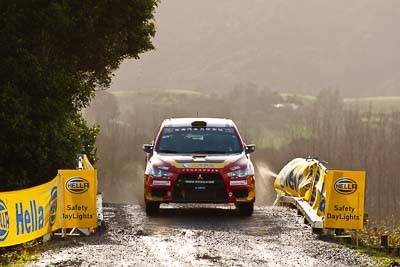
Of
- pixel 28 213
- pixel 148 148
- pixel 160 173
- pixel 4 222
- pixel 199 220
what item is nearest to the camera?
pixel 4 222

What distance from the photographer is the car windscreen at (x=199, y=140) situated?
17.3 m

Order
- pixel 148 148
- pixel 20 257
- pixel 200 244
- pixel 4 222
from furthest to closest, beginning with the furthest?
pixel 148 148
pixel 200 244
pixel 4 222
pixel 20 257

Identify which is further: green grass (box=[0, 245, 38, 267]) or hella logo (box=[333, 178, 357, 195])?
hella logo (box=[333, 178, 357, 195])

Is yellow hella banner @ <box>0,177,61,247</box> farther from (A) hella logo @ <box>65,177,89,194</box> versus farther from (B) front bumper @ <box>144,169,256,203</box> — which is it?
(B) front bumper @ <box>144,169,256,203</box>

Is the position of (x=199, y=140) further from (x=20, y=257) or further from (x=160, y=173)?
(x=20, y=257)

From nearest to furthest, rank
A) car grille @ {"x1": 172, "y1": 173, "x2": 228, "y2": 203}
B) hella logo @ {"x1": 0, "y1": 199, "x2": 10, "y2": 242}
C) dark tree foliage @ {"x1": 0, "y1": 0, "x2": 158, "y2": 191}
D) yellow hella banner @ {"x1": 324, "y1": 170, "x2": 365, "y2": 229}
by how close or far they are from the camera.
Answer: hella logo @ {"x1": 0, "y1": 199, "x2": 10, "y2": 242}, yellow hella banner @ {"x1": 324, "y1": 170, "x2": 365, "y2": 229}, car grille @ {"x1": 172, "y1": 173, "x2": 228, "y2": 203}, dark tree foliage @ {"x1": 0, "y1": 0, "x2": 158, "y2": 191}

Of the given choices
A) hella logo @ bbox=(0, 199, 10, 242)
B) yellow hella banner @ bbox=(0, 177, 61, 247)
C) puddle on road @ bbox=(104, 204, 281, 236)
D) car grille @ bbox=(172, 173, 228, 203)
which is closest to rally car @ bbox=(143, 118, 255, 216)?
car grille @ bbox=(172, 173, 228, 203)

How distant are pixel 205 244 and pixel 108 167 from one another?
469 feet

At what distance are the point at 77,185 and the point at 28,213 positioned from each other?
1.09 m

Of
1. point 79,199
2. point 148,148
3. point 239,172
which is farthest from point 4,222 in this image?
point 239,172

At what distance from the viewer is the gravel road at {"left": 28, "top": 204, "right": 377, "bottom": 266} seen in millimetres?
11234

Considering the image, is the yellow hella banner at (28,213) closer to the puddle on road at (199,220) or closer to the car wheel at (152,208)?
the puddle on road at (199,220)

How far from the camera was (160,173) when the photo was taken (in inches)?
642

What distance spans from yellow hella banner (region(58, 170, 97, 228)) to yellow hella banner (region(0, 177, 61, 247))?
0.16 metres
